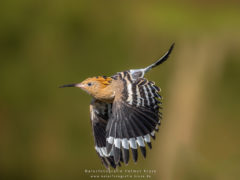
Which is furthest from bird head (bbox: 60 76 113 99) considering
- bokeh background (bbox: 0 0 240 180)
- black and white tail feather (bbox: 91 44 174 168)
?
bokeh background (bbox: 0 0 240 180)

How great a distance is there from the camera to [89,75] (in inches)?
309

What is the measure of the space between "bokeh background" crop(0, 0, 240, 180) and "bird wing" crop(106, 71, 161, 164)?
2813 millimetres

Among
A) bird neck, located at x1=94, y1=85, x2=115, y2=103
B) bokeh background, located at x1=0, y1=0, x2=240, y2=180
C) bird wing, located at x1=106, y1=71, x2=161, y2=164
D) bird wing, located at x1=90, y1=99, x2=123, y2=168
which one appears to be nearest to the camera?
bird wing, located at x1=106, y1=71, x2=161, y2=164

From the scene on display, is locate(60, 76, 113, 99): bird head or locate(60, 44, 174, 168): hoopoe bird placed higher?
locate(60, 76, 113, 99): bird head

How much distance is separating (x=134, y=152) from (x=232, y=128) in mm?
3989

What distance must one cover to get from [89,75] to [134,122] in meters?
3.89

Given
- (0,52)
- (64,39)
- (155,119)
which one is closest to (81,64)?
(64,39)

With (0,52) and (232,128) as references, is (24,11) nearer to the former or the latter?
(0,52)

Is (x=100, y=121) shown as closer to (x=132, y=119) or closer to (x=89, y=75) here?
(x=132, y=119)

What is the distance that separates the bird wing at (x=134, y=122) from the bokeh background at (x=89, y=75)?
2813mm

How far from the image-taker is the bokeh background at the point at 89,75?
7.45m

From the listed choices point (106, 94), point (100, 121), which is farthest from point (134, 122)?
point (100, 121)

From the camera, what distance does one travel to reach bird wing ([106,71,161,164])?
401 centimetres

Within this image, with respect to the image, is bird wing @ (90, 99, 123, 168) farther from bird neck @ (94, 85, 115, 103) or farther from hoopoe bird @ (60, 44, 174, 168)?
hoopoe bird @ (60, 44, 174, 168)
